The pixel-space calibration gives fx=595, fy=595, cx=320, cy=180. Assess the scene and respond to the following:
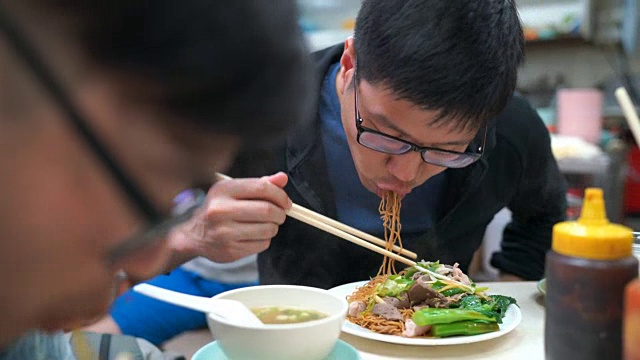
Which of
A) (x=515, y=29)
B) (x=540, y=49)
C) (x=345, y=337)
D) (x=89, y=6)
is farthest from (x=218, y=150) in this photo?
(x=540, y=49)

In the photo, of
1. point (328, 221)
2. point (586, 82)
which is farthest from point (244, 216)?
point (586, 82)

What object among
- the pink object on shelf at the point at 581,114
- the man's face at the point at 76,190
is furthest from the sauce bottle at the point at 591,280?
the pink object on shelf at the point at 581,114

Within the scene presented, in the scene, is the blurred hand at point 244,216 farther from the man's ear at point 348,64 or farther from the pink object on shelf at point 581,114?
the pink object on shelf at point 581,114

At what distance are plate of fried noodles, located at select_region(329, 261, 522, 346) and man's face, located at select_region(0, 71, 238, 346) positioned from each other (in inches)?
33.1

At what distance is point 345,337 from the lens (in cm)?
143

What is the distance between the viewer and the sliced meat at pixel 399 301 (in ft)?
5.08

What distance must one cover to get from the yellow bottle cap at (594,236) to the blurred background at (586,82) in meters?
2.76

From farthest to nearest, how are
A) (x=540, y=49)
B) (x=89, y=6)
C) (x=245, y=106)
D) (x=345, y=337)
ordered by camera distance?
(x=540, y=49)
(x=345, y=337)
(x=245, y=106)
(x=89, y=6)

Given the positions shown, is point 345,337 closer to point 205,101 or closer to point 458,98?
point 458,98

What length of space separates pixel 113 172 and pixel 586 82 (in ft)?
16.9

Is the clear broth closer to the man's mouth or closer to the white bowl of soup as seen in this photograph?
the white bowl of soup

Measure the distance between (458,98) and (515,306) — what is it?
55 cm

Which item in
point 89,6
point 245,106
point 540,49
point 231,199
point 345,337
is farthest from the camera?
point 540,49

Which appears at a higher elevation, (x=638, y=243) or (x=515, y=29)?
(x=515, y=29)
